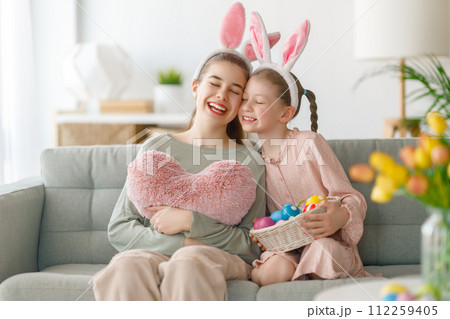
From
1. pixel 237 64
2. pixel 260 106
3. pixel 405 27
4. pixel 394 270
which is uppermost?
pixel 405 27

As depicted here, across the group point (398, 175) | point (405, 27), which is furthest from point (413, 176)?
point (405, 27)

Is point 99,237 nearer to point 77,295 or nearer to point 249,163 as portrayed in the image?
point 77,295

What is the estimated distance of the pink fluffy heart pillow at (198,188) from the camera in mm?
1568

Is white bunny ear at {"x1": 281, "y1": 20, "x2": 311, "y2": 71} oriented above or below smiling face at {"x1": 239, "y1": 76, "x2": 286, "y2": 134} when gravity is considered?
above

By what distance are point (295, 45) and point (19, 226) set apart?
934mm

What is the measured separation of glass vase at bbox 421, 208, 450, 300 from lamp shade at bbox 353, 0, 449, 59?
1.92 meters

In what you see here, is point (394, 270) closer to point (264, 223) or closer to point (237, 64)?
point (264, 223)

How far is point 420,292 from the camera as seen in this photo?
35.1 inches

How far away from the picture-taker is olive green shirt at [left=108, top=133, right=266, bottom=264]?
1.55m

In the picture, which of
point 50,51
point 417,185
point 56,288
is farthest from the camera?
point 50,51

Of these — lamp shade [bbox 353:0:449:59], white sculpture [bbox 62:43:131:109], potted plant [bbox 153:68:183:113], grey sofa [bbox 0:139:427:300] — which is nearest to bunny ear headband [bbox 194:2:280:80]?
grey sofa [bbox 0:139:427:300]

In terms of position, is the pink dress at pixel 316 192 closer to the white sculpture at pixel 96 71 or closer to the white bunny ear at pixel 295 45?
the white bunny ear at pixel 295 45

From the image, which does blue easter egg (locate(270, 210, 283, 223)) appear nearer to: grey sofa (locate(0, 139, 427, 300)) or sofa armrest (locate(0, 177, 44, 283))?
grey sofa (locate(0, 139, 427, 300))

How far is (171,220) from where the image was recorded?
5.13 feet
